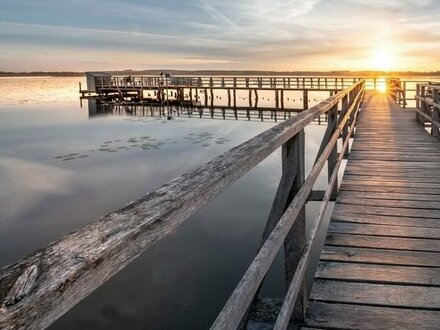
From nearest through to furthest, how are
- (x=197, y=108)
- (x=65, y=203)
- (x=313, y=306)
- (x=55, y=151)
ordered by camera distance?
1. (x=313, y=306)
2. (x=65, y=203)
3. (x=55, y=151)
4. (x=197, y=108)

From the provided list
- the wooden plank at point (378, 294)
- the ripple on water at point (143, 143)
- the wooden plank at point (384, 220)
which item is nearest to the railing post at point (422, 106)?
the wooden plank at point (384, 220)

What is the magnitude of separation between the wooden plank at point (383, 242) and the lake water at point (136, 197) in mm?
3263

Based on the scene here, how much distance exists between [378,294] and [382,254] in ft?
2.31

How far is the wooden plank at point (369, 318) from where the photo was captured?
2.60m

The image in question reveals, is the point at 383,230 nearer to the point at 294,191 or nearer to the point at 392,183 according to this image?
the point at 294,191

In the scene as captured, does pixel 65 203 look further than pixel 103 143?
No

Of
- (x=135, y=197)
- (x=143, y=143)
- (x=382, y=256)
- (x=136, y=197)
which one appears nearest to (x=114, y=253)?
(x=382, y=256)

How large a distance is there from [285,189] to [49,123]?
36706 millimetres

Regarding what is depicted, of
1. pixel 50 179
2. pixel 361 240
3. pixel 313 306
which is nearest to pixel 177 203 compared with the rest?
pixel 313 306

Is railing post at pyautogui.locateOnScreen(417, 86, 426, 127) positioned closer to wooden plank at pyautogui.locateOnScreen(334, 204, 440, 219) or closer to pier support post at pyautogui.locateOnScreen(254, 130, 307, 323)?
wooden plank at pyautogui.locateOnScreen(334, 204, 440, 219)

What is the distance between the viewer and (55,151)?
2308cm

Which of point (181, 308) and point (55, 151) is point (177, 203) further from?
point (55, 151)

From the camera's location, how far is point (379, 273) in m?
3.26

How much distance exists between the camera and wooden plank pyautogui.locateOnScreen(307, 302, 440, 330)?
8.54ft
